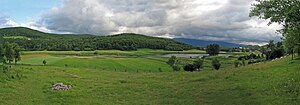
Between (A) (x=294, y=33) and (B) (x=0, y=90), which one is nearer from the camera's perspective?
(A) (x=294, y=33)

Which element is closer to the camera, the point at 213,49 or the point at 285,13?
the point at 285,13

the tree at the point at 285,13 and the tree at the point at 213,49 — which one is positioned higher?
the tree at the point at 285,13

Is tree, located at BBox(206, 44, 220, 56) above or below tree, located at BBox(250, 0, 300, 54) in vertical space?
below

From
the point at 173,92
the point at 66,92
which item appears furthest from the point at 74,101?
the point at 173,92

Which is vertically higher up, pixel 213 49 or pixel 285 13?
pixel 285 13

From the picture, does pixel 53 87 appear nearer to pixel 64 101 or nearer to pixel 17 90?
pixel 17 90

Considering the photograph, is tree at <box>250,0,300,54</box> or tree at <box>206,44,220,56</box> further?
tree at <box>206,44,220,56</box>

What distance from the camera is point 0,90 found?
95.1 feet

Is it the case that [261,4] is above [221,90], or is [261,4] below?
above

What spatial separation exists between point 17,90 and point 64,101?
21.7ft

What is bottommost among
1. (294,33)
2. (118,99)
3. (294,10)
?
(118,99)

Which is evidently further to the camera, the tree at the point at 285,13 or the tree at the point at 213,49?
the tree at the point at 213,49

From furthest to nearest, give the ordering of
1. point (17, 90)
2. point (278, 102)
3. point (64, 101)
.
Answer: point (17, 90) → point (64, 101) → point (278, 102)

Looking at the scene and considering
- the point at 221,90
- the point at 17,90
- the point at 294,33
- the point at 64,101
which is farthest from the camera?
the point at 221,90
